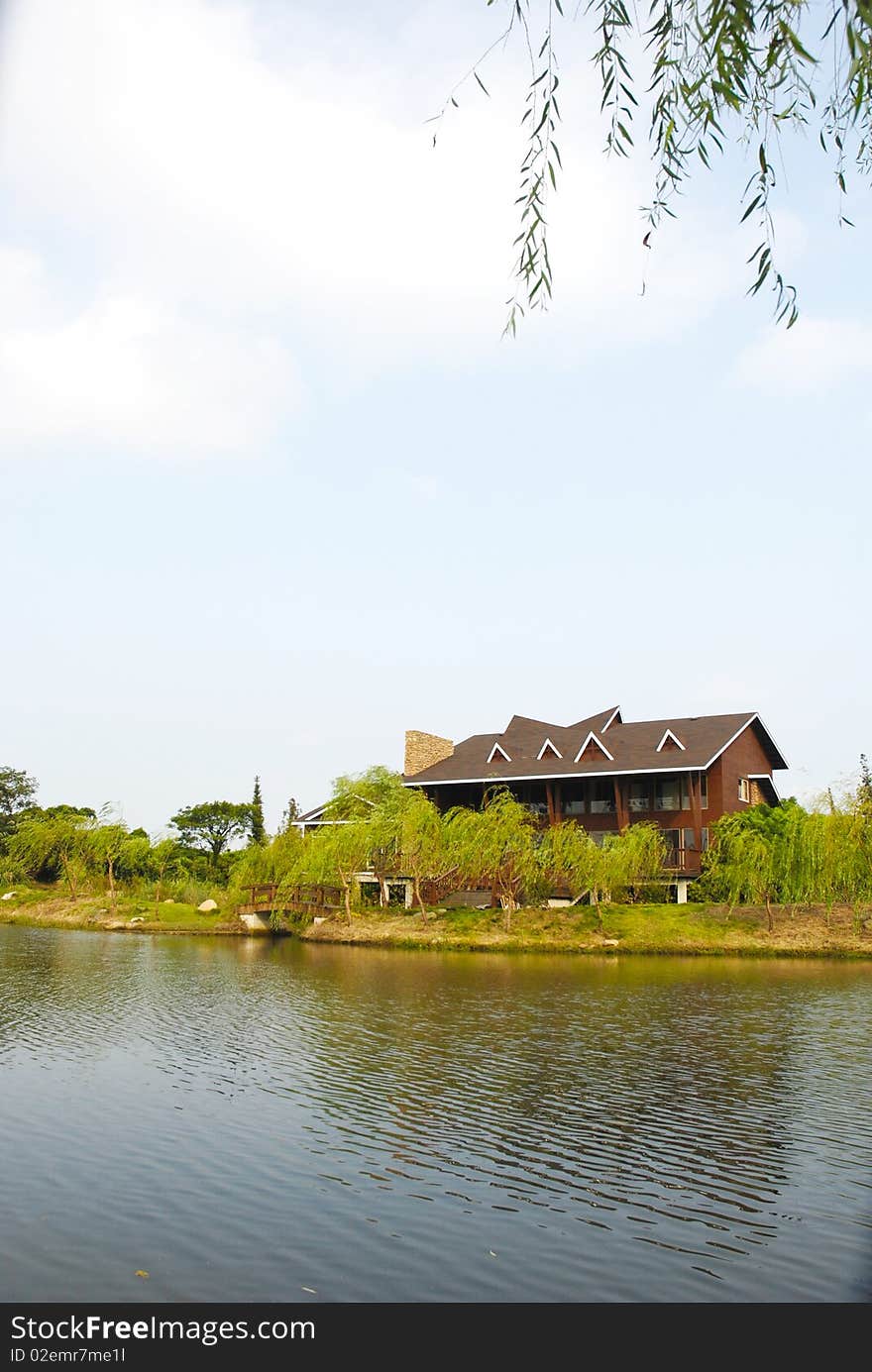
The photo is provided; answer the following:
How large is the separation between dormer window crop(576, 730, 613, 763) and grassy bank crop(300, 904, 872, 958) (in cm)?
814

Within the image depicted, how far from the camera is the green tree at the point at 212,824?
73375 mm

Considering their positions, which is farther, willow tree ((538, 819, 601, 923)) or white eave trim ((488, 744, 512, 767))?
white eave trim ((488, 744, 512, 767))

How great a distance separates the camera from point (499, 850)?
3666 centimetres

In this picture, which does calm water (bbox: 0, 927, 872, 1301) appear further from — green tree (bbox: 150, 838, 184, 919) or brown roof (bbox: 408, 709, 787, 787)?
green tree (bbox: 150, 838, 184, 919)

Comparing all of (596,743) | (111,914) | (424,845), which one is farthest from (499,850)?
(111,914)

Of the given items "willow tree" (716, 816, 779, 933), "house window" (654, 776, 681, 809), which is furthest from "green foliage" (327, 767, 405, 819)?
"willow tree" (716, 816, 779, 933)

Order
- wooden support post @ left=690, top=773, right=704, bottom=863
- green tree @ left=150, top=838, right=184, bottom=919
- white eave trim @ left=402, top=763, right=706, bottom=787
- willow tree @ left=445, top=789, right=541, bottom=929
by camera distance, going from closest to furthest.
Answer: willow tree @ left=445, top=789, right=541, bottom=929 → white eave trim @ left=402, top=763, right=706, bottom=787 → wooden support post @ left=690, top=773, right=704, bottom=863 → green tree @ left=150, top=838, right=184, bottom=919

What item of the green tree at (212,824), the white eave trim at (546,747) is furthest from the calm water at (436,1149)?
the green tree at (212,824)

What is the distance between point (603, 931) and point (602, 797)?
33.3 ft

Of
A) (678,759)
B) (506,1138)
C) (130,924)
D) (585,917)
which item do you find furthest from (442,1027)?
(130,924)

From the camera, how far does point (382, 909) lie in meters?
40.6

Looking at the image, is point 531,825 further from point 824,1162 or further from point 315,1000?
point 824,1162

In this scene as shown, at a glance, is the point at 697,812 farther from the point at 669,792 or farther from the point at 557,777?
the point at 557,777

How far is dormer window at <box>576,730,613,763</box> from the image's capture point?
142 ft
